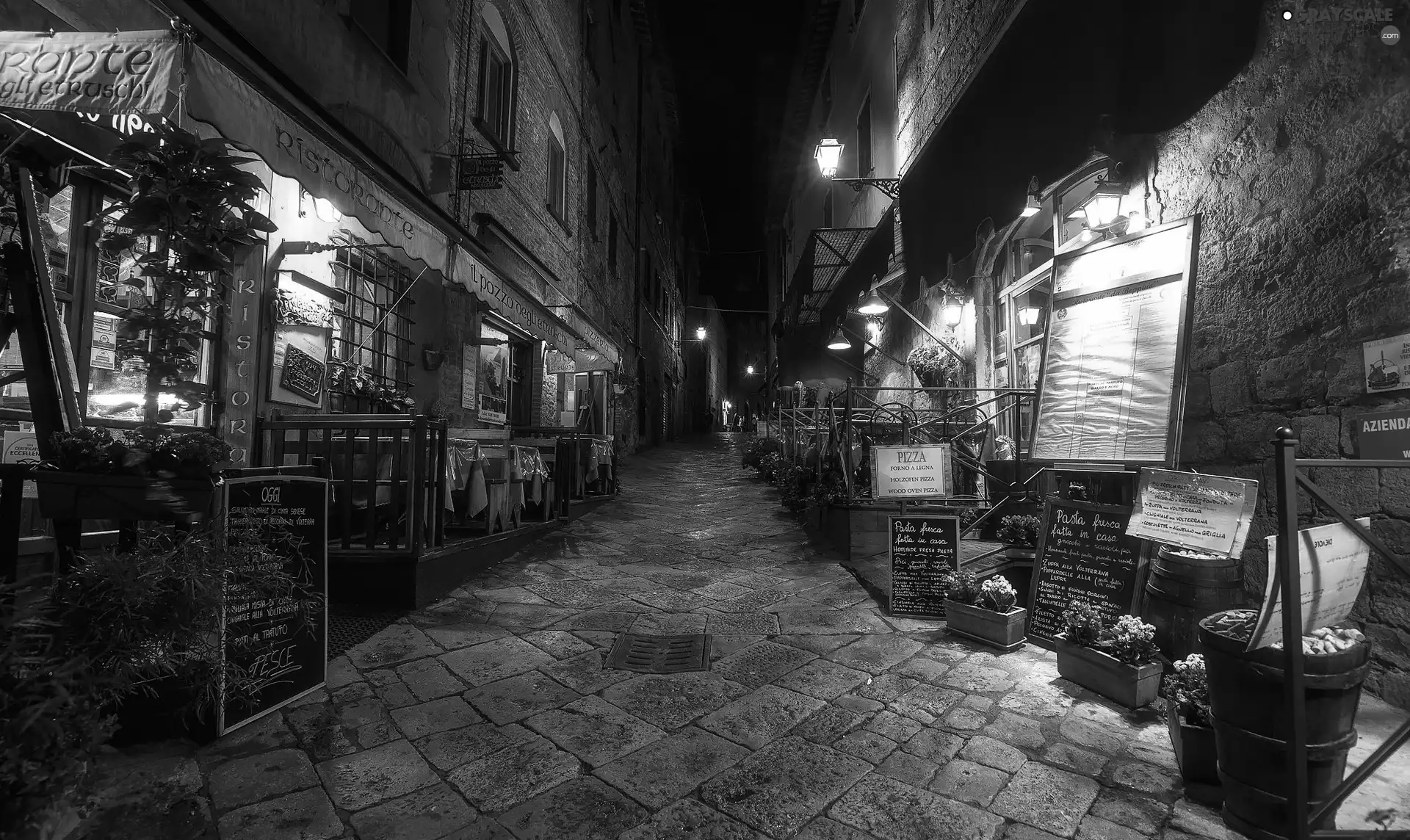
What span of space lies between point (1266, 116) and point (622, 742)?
5.02 metres

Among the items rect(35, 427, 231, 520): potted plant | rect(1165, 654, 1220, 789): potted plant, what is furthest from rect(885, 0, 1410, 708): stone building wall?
rect(35, 427, 231, 520): potted plant

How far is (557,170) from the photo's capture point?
1258 cm

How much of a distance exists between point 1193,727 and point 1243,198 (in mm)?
3270

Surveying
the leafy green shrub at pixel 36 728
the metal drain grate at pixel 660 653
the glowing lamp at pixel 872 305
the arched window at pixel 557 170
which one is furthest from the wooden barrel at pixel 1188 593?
the arched window at pixel 557 170

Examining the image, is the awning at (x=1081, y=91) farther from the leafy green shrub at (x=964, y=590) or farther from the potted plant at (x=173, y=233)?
the potted plant at (x=173, y=233)

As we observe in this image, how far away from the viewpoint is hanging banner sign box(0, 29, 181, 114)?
9.36 feet

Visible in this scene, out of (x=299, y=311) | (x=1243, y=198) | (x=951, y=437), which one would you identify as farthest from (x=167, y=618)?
(x=951, y=437)

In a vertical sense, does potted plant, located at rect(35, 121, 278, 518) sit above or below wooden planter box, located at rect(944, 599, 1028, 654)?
above

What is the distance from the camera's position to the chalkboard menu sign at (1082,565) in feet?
12.3

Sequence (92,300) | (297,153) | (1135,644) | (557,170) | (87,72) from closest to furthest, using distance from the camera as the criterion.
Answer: (87,72)
(1135,644)
(297,153)
(92,300)
(557,170)

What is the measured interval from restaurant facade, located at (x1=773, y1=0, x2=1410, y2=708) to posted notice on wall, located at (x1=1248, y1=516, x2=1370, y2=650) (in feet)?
0.54

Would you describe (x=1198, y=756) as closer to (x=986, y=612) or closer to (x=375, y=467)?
(x=986, y=612)

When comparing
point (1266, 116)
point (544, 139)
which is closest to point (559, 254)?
point (544, 139)

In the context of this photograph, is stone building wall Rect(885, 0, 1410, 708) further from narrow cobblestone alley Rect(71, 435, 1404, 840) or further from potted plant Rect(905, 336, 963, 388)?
potted plant Rect(905, 336, 963, 388)
